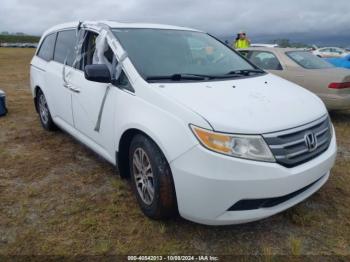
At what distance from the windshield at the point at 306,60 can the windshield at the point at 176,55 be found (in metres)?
2.97

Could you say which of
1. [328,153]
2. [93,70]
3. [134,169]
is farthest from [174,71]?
[328,153]

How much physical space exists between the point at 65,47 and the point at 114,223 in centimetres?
255

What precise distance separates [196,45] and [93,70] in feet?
4.19

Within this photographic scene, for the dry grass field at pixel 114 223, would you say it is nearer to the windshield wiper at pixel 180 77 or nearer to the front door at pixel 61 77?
the front door at pixel 61 77

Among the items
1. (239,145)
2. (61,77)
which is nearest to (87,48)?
(61,77)

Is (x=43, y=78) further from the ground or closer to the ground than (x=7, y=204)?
further from the ground

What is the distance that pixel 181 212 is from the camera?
2.39 m

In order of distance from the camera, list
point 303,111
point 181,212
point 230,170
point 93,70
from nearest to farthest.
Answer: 1. point 230,170
2. point 181,212
3. point 303,111
4. point 93,70

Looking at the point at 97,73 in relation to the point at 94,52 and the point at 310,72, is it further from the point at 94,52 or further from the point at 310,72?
the point at 310,72

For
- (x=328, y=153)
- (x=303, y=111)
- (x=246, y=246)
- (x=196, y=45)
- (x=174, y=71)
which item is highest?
(x=196, y=45)

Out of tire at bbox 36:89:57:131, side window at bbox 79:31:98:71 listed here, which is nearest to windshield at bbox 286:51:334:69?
side window at bbox 79:31:98:71

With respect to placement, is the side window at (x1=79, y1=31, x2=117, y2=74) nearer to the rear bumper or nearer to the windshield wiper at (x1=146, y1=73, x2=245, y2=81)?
the windshield wiper at (x1=146, y1=73, x2=245, y2=81)

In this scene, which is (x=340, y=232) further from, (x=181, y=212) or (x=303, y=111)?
(x=181, y=212)

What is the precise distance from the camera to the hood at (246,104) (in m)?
2.23
